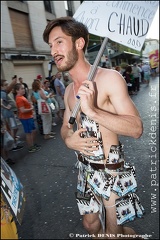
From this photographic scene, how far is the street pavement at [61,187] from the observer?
2.48 m

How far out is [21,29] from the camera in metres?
14.4

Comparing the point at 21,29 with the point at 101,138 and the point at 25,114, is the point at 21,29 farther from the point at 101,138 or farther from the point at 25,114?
the point at 101,138

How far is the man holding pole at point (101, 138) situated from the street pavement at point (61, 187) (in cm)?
73

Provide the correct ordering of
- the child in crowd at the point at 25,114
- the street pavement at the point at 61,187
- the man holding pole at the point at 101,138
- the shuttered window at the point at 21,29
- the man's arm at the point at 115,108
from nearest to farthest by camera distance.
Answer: the man's arm at the point at 115,108
the man holding pole at the point at 101,138
the street pavement at the point at 61,187
the child in crowd at the point at 25,114
the shuttered window at the point at 21,29

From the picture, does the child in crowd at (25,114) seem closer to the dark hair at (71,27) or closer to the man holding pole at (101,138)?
the man holding pole at (101,138)

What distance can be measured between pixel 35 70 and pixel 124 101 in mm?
14880

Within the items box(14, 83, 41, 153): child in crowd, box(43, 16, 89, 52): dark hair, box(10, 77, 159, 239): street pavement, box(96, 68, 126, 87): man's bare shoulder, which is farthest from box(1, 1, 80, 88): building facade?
box(96, 68, 126, 87): man's bare shoulder

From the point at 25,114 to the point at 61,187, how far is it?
2.50 m

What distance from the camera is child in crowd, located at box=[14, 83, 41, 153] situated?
5156mm

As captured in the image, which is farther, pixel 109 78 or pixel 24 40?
pixel 24 40

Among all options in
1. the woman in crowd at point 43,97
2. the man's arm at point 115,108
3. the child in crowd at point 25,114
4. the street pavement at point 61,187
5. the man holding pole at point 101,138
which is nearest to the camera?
the man's arm at point 115,108

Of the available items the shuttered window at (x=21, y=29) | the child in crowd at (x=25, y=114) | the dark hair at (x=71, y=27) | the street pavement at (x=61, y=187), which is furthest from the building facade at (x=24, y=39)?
the dark hair at (x=71, y=27)

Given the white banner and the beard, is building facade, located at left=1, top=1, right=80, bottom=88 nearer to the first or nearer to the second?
the beard

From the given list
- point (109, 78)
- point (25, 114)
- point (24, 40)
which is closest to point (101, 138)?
point (109, 78)
